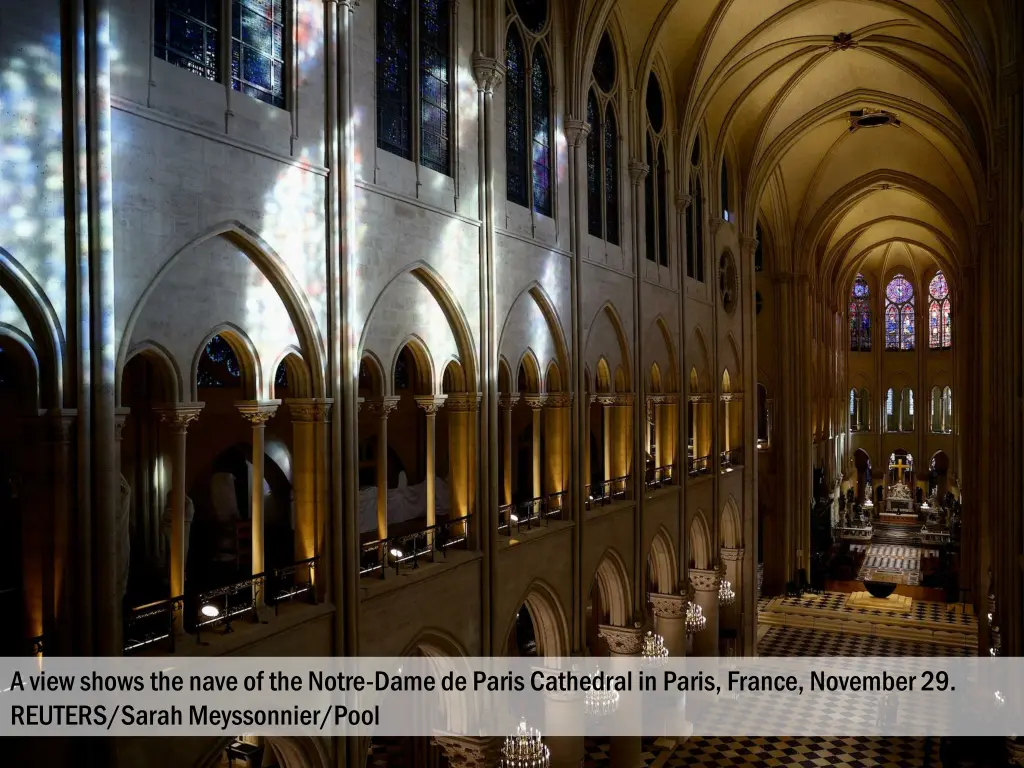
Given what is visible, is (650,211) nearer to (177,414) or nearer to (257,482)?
(257,482)

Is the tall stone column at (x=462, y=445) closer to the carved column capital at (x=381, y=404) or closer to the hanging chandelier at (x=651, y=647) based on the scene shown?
the carved column capital at (x=381, y=404)

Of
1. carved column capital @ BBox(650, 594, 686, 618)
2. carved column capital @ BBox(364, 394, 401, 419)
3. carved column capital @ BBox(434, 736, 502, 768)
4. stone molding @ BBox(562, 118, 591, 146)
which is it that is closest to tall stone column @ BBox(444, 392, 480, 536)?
carved column capital @ BBox(364, 394, 401, 419)

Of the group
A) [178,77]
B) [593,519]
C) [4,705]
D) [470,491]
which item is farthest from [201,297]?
[593,519]

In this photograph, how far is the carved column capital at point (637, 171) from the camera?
1808cm

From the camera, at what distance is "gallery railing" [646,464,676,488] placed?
19266 millimetres

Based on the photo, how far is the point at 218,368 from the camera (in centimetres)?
1498

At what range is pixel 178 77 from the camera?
26.3 feet

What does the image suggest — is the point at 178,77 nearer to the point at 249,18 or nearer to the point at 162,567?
the point at 249,18

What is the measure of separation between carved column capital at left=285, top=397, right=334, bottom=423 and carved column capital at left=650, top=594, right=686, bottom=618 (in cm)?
1300

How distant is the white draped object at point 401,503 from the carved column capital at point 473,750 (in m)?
4.65

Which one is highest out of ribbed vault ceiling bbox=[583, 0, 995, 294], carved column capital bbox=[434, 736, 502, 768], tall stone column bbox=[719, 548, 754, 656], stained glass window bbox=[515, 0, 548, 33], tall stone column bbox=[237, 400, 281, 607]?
ribbed vault ceiling bbox=[583, 0, 995, 294]

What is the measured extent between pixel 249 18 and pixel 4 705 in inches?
291

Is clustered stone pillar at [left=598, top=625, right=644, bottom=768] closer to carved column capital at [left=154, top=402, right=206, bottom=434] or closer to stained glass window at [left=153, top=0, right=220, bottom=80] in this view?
carved column capital at [left=154, top=402, right=206, bottom=434]

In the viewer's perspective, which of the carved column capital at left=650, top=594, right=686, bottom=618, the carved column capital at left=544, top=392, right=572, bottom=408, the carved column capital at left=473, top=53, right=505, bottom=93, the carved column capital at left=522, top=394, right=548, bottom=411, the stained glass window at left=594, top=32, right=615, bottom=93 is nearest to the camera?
the carved column capital at left=473, top=53, right=505, bottom=93
